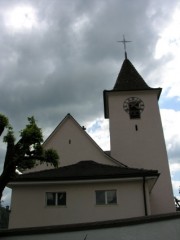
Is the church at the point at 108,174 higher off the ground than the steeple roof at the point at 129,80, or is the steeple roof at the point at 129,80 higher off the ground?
the steeple roof at the point at 129,80

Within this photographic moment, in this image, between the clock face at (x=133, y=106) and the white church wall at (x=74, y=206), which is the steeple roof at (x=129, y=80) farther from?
the white church wall at (x=74, y=206)

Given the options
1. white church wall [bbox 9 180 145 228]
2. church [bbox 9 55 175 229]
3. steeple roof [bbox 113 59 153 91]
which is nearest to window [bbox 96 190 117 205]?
church [bbox 9 55 175 229]

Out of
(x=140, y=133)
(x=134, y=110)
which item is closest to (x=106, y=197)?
(x=140, y=133)

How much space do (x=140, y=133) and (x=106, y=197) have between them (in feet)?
27.6

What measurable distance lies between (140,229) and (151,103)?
15355 mm

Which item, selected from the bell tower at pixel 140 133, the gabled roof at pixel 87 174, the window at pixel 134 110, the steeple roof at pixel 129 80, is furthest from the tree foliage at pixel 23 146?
the steeple roof at pixel 129 80

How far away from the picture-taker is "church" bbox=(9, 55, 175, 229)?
44.0ft

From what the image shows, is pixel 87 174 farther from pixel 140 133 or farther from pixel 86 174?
pixel 140 133

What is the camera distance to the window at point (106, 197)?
13.6m

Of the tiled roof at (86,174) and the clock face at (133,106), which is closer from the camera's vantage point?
the tiled roof at (86,174)

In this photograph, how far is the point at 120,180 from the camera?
44.6ft

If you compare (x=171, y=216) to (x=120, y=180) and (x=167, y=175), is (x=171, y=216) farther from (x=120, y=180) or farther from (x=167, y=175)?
(x=167, y=175)

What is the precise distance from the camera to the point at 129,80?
24.6 m

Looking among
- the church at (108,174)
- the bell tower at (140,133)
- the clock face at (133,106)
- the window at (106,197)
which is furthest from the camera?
the clock face at (133,106)
